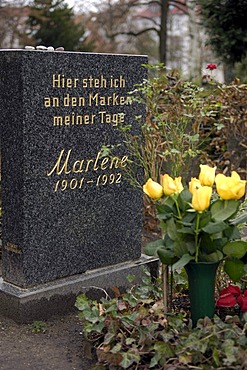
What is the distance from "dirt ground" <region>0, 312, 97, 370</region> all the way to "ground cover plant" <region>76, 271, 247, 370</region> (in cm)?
14

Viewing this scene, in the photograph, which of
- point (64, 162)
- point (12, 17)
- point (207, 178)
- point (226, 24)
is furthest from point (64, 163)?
point (12, 17)

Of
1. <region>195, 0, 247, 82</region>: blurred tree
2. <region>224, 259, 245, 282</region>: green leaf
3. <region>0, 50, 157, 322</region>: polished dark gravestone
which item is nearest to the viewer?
<region>224, 259, 245, 282</region>: green leaf

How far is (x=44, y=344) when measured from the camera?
12.4ft

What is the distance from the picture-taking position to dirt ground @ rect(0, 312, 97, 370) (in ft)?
Answer: 11.5

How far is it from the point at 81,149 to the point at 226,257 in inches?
53.4

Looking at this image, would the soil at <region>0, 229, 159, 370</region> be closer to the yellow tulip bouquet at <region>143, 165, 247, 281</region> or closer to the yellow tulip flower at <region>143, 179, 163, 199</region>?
the yellow tulip bouquet at <region>143, 165, 247, 281</region>

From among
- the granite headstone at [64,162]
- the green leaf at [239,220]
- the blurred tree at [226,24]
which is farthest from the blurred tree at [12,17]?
the green leaf at [239,220]

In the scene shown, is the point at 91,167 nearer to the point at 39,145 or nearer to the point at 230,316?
the point at 39,145

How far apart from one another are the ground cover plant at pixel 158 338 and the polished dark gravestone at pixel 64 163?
65cm

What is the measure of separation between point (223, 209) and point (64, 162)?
131 centimetres

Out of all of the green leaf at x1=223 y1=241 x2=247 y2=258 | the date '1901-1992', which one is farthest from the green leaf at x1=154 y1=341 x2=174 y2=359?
the date '1901-1992'

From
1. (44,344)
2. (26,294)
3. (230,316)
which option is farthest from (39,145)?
(230,316)

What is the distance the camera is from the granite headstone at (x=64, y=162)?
13.0 feet

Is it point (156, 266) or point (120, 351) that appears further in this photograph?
point (156, 266)
